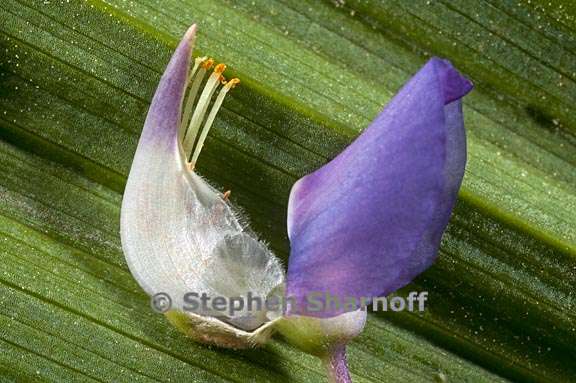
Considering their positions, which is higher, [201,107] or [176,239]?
[201,107]

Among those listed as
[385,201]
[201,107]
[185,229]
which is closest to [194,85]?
[201,107]

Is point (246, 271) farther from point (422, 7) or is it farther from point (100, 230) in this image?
point (422, 7)

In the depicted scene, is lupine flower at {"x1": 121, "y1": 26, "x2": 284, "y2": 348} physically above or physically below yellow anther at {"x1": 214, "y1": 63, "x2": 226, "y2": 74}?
below

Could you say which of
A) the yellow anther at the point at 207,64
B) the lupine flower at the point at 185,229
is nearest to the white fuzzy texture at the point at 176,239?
the lupine flower at the point at 185,229

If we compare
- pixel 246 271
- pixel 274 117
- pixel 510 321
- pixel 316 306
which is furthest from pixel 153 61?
pixel 510 321

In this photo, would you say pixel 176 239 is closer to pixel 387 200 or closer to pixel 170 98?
pixel 170 98

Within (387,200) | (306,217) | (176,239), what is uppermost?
(387,200)

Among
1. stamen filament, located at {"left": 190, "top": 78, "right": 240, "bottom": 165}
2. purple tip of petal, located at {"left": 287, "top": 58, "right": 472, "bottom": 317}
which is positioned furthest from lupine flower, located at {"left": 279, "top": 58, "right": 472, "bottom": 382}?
stamen filament, located at {"left": 190, "top": 78, "right": 240, "bottom": 165}

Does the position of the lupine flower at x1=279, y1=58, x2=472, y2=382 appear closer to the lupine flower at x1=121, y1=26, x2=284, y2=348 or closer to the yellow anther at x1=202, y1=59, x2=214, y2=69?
the lupine flower at x1=121, y1=26, x2=284, y2=348
